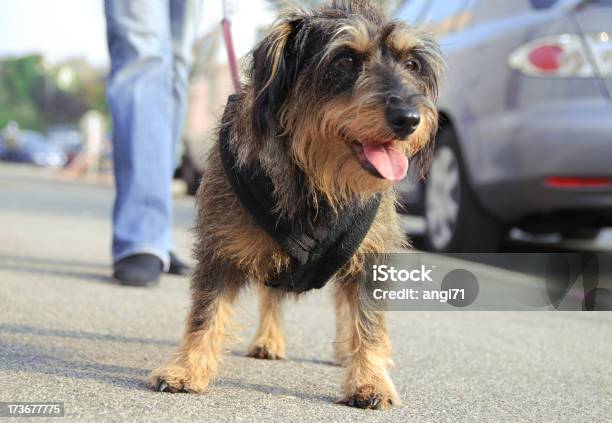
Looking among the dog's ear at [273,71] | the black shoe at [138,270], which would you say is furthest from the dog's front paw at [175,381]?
the black shoe at [138,270]

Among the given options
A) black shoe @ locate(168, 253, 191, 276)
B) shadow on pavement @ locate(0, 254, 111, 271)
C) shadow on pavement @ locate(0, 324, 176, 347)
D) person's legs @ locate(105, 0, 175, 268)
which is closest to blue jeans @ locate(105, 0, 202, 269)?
person's legs @ locate(105, 0, 175, 268)

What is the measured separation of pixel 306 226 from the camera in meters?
2.92

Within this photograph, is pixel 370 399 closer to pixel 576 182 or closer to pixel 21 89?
pixel 576 182

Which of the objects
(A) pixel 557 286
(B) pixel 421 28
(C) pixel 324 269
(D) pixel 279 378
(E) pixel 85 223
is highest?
(B) pixel 421 28

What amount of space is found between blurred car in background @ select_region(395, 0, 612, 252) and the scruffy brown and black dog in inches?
74.0

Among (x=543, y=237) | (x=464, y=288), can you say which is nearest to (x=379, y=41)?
(x=464, y=288)

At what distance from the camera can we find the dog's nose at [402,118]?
2.69m

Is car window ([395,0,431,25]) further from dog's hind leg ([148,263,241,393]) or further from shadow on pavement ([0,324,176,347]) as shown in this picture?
dog's hind leg ([148,263,241,393])

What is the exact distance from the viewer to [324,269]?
296cm

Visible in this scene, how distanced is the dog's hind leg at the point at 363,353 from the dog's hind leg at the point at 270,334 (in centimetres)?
45

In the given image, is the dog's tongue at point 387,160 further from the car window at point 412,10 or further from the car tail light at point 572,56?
the car window at point 412,10

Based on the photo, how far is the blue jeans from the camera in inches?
188

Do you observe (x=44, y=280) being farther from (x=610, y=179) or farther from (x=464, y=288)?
(x=610, y=179)

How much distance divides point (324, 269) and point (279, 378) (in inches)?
19.2
